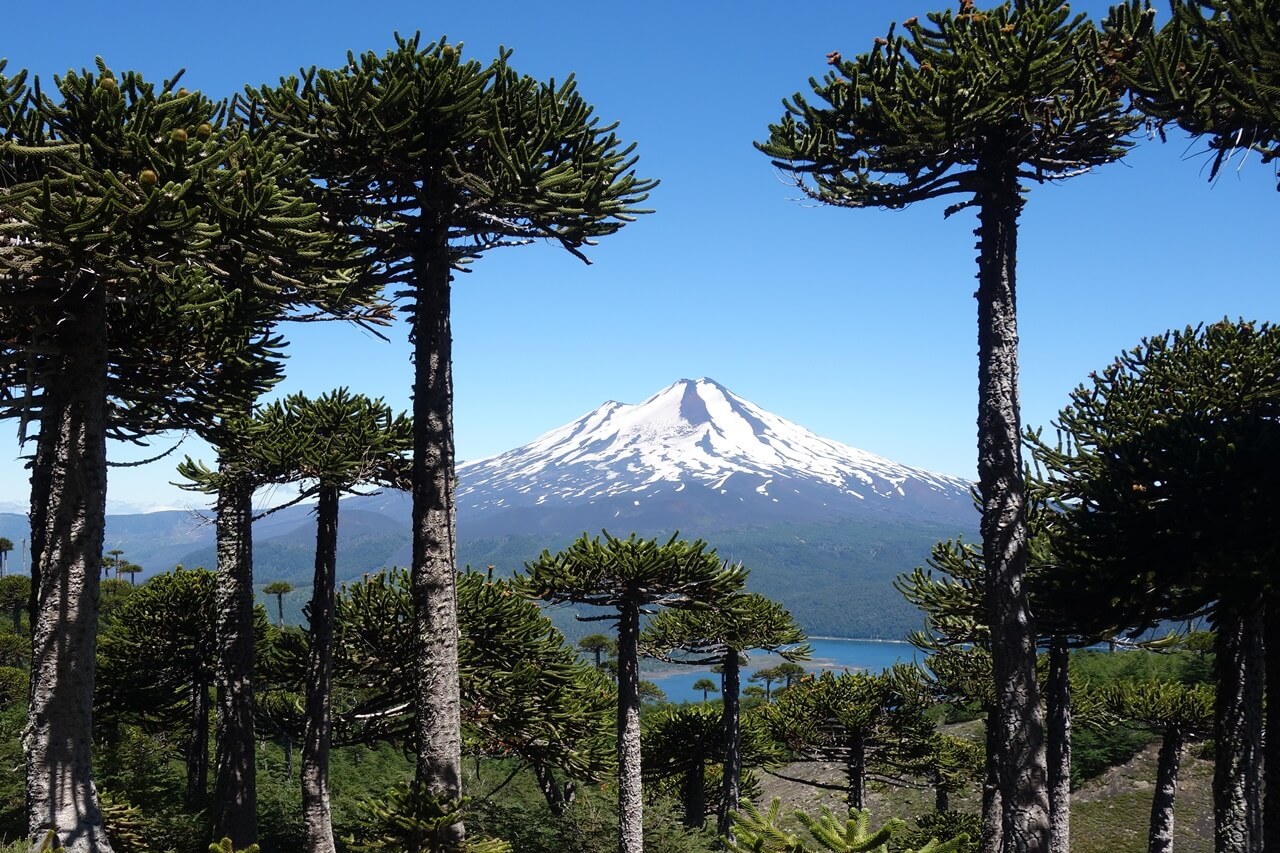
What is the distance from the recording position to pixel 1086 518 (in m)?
10.6

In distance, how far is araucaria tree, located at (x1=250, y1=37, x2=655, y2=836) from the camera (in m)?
8.79

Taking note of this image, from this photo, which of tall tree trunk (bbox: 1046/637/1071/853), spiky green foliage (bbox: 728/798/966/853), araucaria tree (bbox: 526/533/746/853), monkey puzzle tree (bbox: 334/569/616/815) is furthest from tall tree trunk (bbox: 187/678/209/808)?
tall tree trunk (bbox: 1046/637/1071/853)

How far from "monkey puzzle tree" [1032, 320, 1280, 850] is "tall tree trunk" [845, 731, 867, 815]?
13.5 m

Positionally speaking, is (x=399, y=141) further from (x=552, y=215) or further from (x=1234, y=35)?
(x=1234, y=35)

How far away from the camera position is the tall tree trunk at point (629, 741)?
15867 millimetres

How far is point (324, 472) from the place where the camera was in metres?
13.9

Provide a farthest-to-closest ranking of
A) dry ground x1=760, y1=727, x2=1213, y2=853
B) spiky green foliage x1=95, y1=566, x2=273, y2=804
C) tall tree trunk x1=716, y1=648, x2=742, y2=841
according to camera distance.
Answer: dry ground x1=760, y1=727, x2=1213, y2=853
tall tree trunk x1=716, y1=648, x2=742, y2=841
spiky green foliage x1=95, y1=566, x2=273, y2=804

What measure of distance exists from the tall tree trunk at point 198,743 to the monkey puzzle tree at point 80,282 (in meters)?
9.87

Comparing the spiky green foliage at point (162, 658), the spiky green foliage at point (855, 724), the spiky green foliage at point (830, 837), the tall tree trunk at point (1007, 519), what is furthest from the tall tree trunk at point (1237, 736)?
the spiky green foliage at point (162, 658)

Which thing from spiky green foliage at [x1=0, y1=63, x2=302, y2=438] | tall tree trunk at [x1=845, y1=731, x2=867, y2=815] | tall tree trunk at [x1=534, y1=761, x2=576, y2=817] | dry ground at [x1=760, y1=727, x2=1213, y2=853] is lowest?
dry ground at [x1=760, y1=727, x2=1213, y2=853]

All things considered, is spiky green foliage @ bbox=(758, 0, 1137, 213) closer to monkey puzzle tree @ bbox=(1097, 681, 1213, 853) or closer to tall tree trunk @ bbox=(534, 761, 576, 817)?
tall tree trunk @ bbox=(534, 761, 576, 817)

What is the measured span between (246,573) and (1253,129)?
15327mm

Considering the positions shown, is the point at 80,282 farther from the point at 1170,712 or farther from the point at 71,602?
the point at 1170,712

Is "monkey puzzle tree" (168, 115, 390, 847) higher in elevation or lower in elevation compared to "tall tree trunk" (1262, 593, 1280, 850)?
higher
